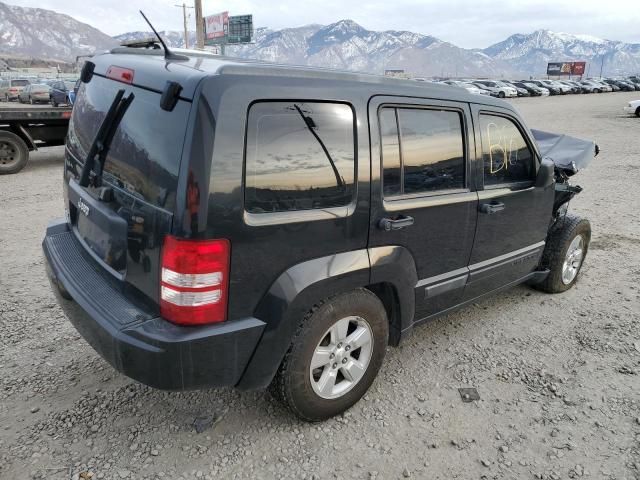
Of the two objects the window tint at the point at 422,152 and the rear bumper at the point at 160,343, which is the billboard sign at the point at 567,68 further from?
the rear bumper at the point at 160,343

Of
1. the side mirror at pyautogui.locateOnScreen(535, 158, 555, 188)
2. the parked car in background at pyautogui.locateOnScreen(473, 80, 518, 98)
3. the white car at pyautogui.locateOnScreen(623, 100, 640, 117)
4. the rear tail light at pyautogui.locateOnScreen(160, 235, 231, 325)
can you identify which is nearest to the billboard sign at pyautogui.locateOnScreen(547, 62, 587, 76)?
the parked car in background at pyautogui.locateOnScreen(473, 80, 518, 98)

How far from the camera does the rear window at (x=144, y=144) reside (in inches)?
78.7

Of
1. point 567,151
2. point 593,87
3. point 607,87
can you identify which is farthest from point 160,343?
point 607,87

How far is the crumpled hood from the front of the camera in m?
4.32

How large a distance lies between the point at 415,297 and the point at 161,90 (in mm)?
1841

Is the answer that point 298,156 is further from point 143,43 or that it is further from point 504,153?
point 504,153

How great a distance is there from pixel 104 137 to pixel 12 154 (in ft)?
27.0

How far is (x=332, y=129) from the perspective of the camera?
7.69 feet

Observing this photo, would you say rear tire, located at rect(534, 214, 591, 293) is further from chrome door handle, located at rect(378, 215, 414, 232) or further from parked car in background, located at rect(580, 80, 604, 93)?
parked car in background, located at rect(580, 80, 604, 93)

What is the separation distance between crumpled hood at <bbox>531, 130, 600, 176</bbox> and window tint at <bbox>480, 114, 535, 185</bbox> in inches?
30.7

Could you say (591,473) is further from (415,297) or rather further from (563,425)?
(415,297)

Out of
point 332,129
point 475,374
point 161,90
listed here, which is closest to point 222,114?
point 161,90

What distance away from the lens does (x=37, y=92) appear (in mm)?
26641

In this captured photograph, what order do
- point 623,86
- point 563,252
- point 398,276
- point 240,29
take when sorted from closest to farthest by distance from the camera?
1. point 398,276
2. point 563,252
3. point 623,86
4. point 240,29
